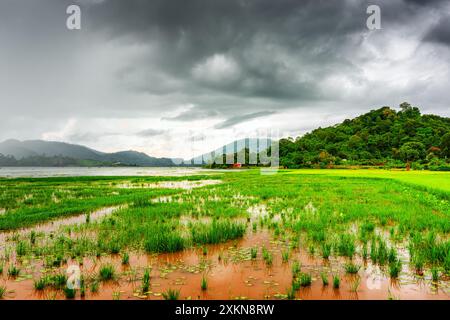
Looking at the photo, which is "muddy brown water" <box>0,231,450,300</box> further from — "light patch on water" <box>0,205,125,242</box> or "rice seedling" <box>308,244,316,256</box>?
"light patch on water" <box>0,205,125,242</box>

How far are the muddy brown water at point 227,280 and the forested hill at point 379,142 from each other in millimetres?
77694

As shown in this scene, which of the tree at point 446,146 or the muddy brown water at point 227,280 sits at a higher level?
the tree at point 446,146

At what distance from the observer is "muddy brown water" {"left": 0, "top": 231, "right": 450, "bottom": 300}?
16.3ft

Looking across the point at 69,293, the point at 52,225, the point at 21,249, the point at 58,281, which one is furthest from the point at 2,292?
the point at 52,225

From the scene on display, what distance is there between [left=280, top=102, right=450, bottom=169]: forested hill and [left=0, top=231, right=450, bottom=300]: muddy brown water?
255ft

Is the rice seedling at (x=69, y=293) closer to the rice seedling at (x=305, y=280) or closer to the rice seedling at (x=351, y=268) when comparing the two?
the rice seedling at (x=305, y=280)

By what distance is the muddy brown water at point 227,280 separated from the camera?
16.3 feet

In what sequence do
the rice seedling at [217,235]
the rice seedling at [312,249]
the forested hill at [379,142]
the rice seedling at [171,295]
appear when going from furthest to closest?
1. the forested hill at [379,142]
2. the rice seedling at [217,235]
3. the rice seedling at [312,249]
4. the rice seedling at [171,295]

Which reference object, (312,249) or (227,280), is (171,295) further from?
(312,249)

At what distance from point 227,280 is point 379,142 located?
10903 cm

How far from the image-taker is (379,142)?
3939 inches

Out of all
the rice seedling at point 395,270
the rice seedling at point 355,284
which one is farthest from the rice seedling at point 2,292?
the rice seedling at point 395,270

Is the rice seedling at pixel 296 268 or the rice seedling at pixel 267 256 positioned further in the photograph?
the rice seedling at pixel 267 256
